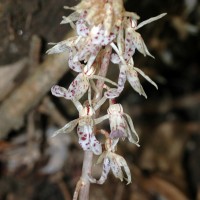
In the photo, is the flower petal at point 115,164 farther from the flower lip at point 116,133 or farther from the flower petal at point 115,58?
the flower petal at point 115,58

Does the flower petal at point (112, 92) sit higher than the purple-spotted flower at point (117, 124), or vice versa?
the flower petal at point (112, 92)

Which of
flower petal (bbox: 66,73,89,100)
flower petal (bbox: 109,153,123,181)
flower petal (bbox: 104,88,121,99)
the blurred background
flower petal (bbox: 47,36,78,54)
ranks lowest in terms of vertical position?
the blurred background

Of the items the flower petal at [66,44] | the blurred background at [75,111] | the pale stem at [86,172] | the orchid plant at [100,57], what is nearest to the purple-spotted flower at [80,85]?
the orchid plant at [100,57]

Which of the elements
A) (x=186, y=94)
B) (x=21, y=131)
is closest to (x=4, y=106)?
(x=21, y=131)

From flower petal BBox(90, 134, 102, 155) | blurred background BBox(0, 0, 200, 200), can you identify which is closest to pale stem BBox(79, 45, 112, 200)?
flower petal BBox(90, 134, 102, 155)

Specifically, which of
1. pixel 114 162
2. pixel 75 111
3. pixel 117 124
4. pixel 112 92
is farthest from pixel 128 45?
pixel 75 111

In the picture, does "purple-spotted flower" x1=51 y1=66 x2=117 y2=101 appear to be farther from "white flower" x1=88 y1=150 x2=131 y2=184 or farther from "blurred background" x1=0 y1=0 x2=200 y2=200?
"blurred background" x1=0 y1=0 x2=200 y2=200

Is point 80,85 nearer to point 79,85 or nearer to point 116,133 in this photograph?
point 79,85
